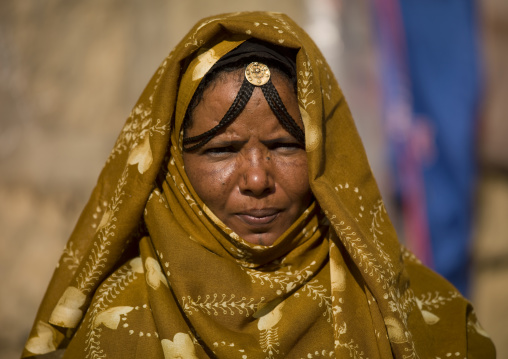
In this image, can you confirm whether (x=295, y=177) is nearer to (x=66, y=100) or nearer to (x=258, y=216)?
(x=258, y=216)

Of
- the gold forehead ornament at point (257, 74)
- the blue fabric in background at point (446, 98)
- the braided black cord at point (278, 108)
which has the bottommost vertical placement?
the blue fabric in background at point (446, 98)

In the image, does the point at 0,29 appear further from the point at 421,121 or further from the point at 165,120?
the point at 421,121

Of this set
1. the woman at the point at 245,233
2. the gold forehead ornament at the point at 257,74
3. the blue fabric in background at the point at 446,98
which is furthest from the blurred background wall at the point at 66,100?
the gold forehead ornament at the point at 257,74

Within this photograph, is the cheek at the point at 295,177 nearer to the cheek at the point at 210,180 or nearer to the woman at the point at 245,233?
the woman at the point at 245,233

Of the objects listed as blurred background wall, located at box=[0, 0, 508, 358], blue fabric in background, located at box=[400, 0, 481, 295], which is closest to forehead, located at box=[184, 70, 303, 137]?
blurred background wall, located at box=[0, 0, 508, 358]

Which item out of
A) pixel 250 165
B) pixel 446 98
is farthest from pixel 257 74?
pixel 446 98

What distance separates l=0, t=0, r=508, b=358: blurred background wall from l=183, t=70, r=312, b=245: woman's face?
6.00 ft

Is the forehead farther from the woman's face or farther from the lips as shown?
the lips

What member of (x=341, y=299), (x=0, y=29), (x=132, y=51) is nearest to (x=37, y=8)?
(x=0, y=29)

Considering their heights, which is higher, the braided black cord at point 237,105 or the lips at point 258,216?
the braided black cord at point 237,105

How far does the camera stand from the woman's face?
4.38ft

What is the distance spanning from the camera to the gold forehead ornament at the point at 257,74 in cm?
133

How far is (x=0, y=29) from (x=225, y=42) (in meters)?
2.36

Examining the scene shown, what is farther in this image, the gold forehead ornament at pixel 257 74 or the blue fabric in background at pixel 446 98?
the blue fabric in background at pixel 446 98
